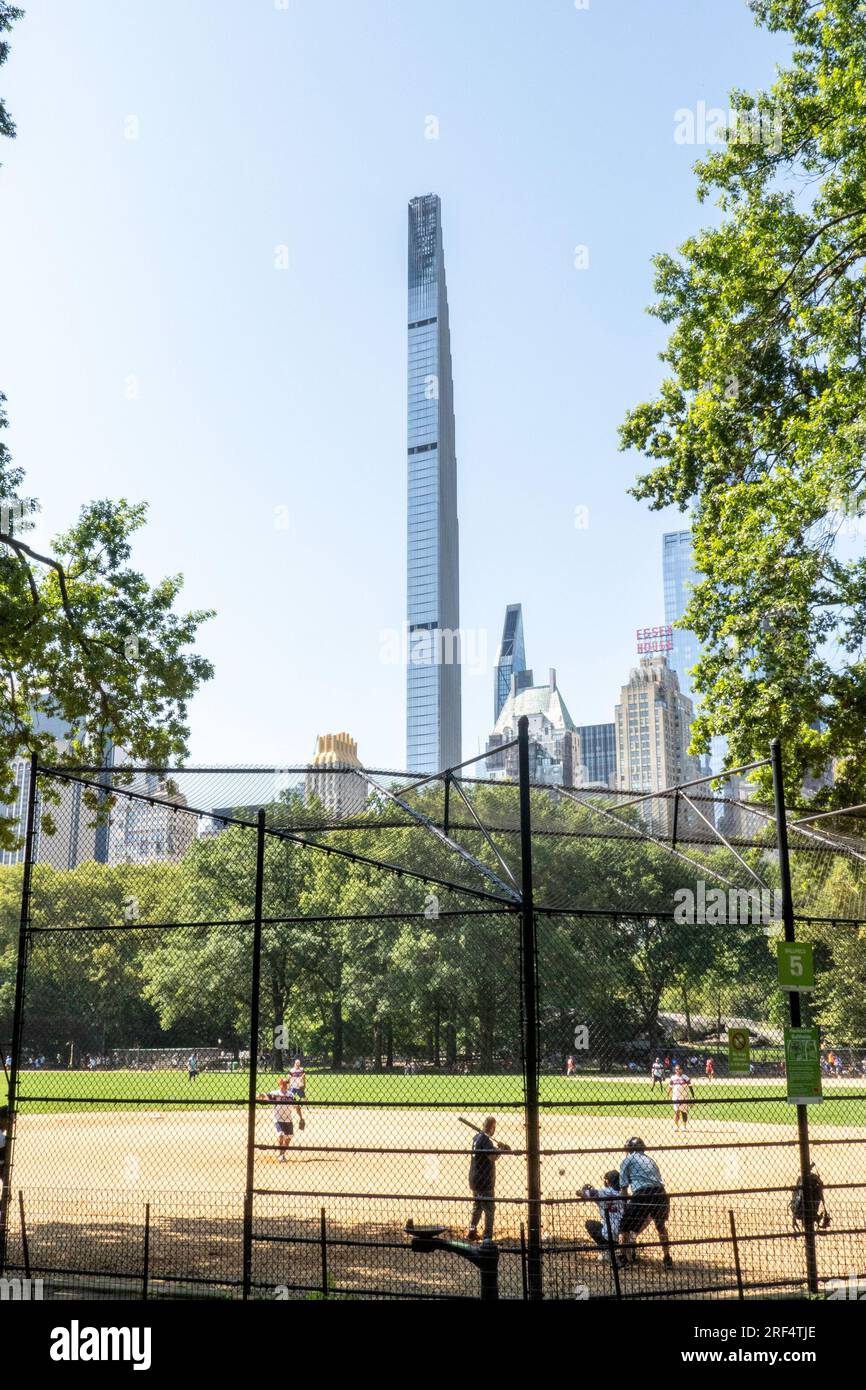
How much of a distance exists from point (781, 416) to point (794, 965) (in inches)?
532

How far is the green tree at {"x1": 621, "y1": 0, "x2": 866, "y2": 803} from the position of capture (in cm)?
1719

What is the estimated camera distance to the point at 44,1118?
116 feet

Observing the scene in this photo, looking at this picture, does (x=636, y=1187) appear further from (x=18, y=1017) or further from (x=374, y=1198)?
(x=18, y=1017)

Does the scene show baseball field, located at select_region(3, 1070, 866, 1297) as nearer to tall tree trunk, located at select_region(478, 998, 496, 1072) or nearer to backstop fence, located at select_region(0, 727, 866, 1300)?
backstop fence, located at select_region(0, 727, 866, 1300)

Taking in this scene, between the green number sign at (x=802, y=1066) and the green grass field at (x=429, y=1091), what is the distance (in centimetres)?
2161

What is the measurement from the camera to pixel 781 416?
20016mm

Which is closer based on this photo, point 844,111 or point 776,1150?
point 844,111

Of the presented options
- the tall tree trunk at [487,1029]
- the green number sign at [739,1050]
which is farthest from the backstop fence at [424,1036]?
the tall tree trunk at [487,1029]

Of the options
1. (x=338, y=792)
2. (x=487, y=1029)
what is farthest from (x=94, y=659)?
(x=487, y=1029)

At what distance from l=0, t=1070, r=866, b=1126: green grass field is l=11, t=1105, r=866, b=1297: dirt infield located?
1819mm

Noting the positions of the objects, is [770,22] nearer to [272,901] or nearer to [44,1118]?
[272,901]
